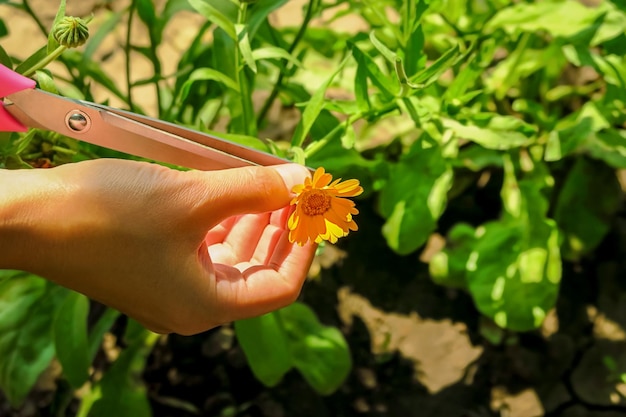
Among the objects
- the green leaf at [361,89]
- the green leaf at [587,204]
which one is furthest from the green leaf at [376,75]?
the green leaf at [587,204]

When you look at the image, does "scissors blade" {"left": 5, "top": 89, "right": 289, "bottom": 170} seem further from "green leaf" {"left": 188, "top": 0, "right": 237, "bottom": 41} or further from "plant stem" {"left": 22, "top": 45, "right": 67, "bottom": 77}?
"green leaf" {"left": 188, "top": 0, "right": 237, "bottom": 41}

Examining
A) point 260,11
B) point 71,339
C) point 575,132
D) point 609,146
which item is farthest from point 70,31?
point 609,146

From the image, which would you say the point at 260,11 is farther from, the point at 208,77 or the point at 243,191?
the point at 243,191

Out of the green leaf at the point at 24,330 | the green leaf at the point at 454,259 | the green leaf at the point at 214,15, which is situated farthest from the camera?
the green leaf at the point at 454,259

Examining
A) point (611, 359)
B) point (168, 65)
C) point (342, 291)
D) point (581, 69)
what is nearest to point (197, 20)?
point (168, 65)

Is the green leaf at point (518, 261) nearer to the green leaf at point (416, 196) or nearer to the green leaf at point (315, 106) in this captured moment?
the green leaf at point (416, 196)

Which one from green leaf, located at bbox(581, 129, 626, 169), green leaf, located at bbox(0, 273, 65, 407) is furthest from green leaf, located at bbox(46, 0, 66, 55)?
green leaf, located at bbox(581, 129, 626, 169)
